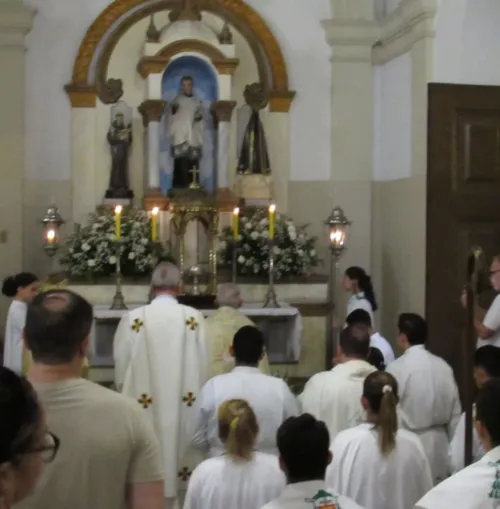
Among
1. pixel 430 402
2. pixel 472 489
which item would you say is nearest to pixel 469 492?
pixel 472 489

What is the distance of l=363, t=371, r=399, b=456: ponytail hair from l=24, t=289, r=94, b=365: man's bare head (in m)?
1.83

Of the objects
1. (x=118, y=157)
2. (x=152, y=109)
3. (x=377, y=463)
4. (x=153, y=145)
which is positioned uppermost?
(x=152, y=109)

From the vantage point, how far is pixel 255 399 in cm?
498

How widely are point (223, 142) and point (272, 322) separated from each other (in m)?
2.82

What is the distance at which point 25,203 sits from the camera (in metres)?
10.9

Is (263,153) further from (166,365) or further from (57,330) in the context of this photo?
(57,330)

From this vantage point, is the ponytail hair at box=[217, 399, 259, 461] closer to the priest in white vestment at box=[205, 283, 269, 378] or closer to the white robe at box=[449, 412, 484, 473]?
the white robe at box=[449, 412, 484, 473]

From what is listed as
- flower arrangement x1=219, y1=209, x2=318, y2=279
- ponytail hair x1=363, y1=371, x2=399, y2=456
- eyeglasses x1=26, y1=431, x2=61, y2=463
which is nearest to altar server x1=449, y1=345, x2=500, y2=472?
ponytail hair x1=363, y1=371, x2=399, y2=456

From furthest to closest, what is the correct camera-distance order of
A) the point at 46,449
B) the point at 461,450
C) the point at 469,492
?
the point at 461,450 → the point at 469,492 → the point at 46,449

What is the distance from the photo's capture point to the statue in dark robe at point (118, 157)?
1090 centimetres

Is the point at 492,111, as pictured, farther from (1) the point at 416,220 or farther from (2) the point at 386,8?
(2) the point at 386,8

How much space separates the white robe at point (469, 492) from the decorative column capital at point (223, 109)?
8226 mm

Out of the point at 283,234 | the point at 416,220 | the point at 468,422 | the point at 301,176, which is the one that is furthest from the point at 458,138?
A: the point at 468,422

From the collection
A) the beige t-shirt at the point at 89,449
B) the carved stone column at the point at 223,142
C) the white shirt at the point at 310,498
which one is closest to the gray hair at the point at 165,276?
the white shirt at the point at 310,498
